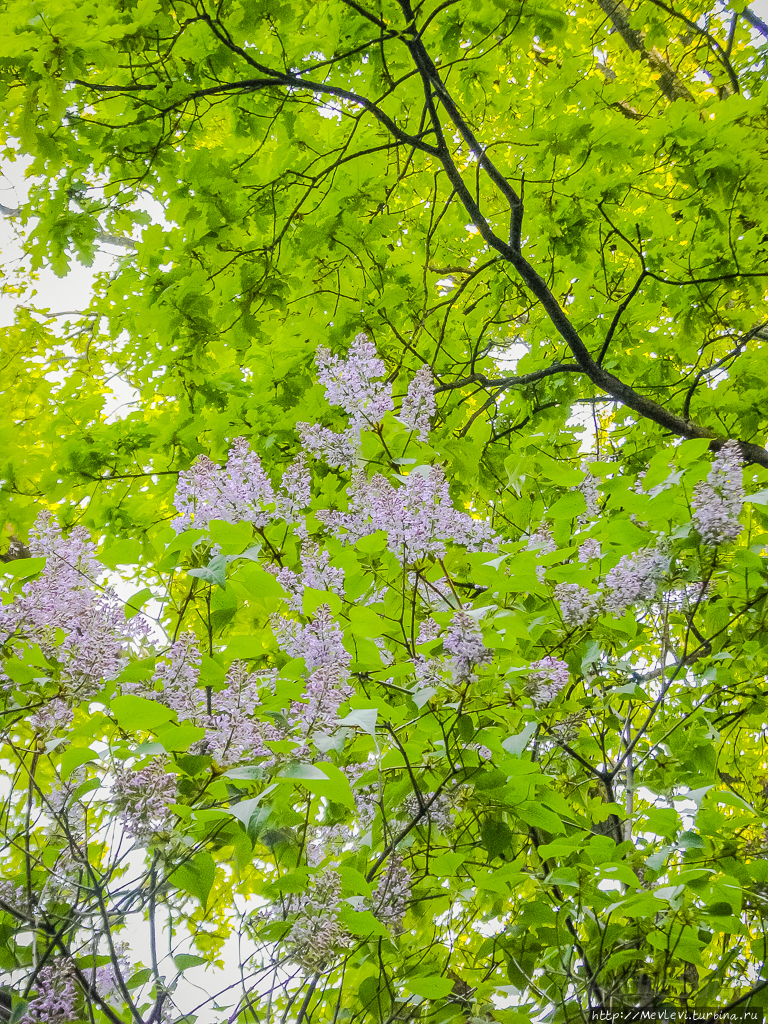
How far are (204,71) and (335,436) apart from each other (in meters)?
1.40

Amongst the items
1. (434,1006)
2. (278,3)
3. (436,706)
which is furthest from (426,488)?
(278,3)

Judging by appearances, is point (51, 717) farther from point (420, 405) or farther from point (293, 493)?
point (420, 405)

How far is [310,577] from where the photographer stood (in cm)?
133

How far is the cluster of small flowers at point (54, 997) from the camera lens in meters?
0.97

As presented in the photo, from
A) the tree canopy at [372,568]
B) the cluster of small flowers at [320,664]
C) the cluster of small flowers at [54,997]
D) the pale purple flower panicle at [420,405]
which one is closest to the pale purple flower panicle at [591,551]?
the tree canopy at [372,568]

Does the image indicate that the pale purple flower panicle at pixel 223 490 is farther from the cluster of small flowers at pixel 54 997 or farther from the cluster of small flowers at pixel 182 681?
the cluster of small flowers at pixel 54 997

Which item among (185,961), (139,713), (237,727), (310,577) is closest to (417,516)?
(310,577)

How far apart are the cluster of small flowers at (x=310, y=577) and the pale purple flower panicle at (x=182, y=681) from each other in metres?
0.30

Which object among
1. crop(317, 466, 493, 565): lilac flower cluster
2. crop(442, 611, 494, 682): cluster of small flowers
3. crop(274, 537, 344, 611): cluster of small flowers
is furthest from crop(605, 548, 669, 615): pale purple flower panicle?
crop(274, 537, 344, 611): cluster of small flowers

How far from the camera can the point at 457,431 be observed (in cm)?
252

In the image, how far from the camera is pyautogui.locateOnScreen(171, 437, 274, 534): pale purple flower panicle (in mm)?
1282

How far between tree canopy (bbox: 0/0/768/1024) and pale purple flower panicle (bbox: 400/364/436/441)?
45 millimetres

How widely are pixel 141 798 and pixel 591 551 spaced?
1.06m

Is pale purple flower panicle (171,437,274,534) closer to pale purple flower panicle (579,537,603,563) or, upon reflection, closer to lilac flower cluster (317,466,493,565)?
lilac flower cluster (317,466,493,565)
